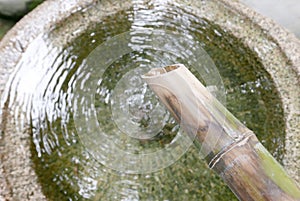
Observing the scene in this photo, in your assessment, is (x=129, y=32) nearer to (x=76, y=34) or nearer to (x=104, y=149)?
(x=76, y=34)

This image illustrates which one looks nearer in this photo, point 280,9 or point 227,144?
point 227,144

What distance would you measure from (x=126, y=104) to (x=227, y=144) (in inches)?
36.4

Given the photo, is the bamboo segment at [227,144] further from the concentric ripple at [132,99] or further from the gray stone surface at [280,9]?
the gray stone surface at [280,9]

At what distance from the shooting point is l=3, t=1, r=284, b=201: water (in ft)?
6.46

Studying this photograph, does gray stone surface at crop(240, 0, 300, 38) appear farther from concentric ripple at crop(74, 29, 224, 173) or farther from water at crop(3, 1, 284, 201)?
concentric ripple at crop(74, 29, 224, 173)

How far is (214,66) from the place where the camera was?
2234 millimetres

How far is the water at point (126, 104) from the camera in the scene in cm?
197

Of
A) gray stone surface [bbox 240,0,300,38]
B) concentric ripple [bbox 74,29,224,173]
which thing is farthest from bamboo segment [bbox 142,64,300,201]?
gray stone surface [bbox 240,0,300,38]

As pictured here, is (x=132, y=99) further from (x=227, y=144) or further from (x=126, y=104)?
(x=227, y=144)

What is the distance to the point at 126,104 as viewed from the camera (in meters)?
2.21

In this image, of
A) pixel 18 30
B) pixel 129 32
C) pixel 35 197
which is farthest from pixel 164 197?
pixel 18 30

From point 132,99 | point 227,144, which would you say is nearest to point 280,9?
point 132,99

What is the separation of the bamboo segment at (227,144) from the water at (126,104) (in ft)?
1.97

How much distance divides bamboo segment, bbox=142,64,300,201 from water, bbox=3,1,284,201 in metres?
0.60
